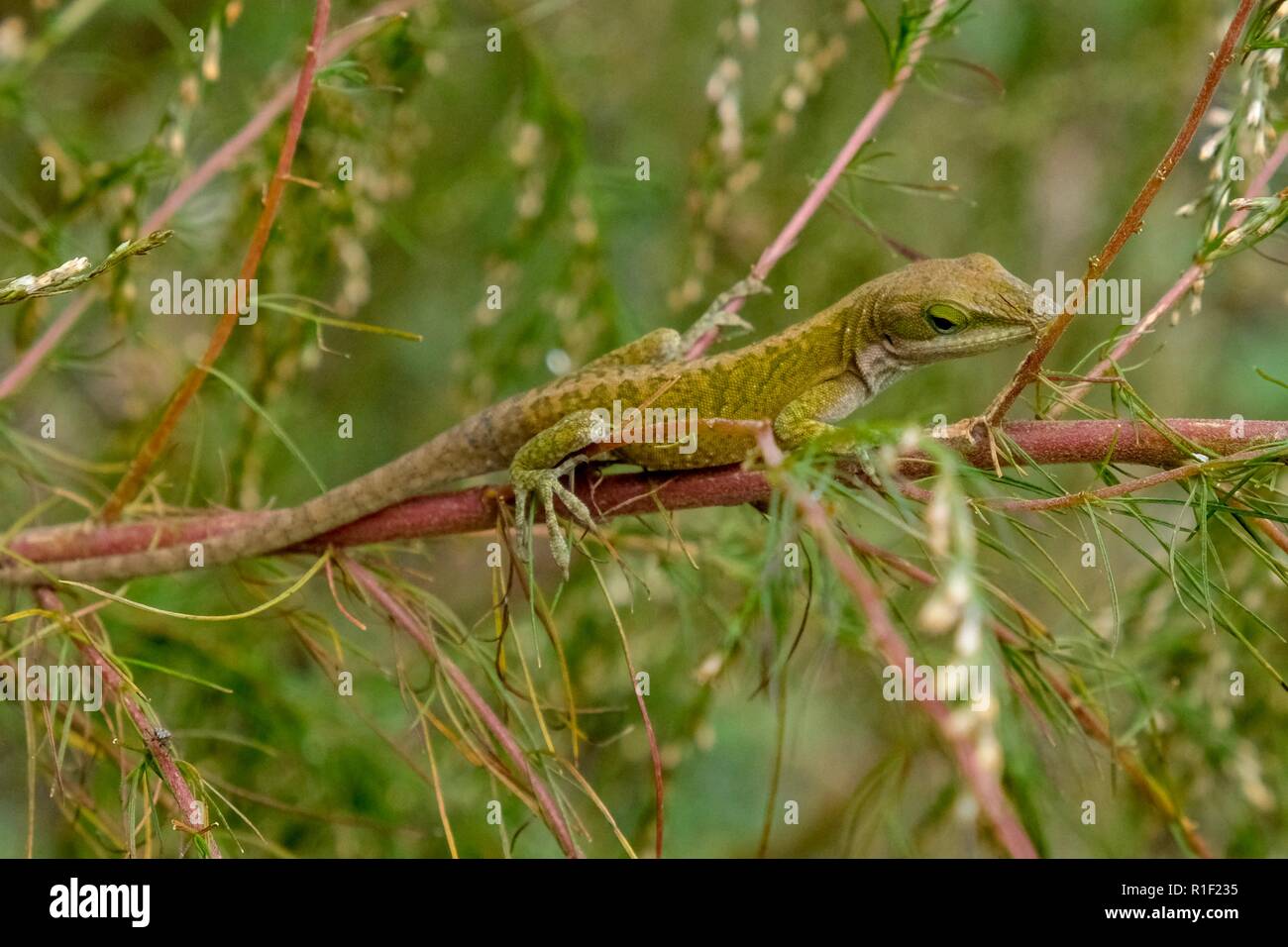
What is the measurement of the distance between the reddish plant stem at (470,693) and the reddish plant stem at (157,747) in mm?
576

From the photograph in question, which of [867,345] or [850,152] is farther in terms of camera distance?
[867,345]

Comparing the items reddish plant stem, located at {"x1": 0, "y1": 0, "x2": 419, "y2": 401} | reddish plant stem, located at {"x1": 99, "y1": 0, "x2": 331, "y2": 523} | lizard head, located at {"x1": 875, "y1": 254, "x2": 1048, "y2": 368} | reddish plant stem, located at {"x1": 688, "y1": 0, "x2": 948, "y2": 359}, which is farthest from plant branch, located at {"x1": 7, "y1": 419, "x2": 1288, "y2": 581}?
lizard head, located at {"x1": 875, "y1": 254, "x2": 1048, "y2": 368}

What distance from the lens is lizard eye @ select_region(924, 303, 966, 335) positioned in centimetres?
328

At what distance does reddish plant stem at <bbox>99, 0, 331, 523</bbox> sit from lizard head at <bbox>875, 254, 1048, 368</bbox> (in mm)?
1741

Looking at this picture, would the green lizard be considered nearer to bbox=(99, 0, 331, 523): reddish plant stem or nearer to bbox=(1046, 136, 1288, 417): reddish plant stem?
bbox=(99, 0, 331, 523): reddish plant stem

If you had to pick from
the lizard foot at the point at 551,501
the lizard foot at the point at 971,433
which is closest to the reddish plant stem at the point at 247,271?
the lizard foot at the point at 551,501

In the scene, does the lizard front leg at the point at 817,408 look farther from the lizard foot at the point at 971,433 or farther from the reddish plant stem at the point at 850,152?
the lizard foot at the point at 971,433

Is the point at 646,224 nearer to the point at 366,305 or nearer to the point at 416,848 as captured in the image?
the point at 366,305

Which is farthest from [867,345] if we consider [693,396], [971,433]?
[971,433]

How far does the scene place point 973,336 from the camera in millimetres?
3301

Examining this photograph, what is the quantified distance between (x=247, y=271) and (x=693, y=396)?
1414 mm

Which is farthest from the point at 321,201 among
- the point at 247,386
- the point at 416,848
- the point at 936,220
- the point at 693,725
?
the point at 936,220

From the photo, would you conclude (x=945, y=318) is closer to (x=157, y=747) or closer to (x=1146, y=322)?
(x=1146, y=322)

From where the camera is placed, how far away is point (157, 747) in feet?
7.67
